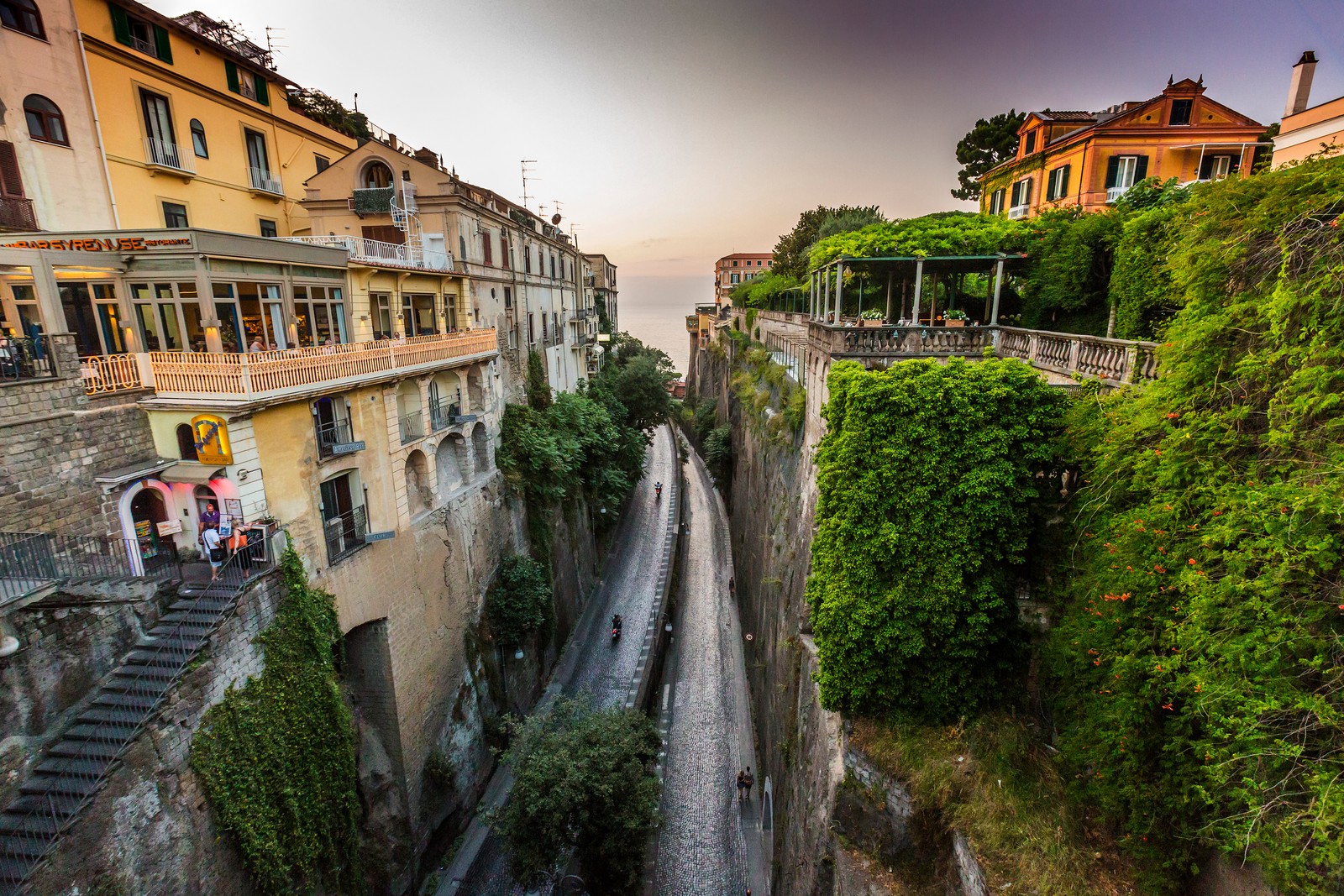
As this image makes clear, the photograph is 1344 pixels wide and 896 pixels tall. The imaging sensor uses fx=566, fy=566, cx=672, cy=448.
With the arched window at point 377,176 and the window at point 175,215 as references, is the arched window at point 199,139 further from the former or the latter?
the arched window at point 377,176

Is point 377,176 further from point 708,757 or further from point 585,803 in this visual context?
point 708,757

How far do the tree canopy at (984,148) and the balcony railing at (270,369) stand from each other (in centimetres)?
3273

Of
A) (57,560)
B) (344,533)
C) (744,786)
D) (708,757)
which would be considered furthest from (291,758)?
(708,757)

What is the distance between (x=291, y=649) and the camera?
11.7 metres

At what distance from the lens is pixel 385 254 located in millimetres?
19172

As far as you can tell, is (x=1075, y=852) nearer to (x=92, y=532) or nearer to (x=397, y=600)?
(x=397, y=600)

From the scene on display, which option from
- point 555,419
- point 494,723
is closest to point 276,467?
point 494,723

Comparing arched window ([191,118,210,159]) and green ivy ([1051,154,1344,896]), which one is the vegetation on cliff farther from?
arched window ([191,118,210,159])

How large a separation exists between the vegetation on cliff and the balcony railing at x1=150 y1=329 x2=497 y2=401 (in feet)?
33.6

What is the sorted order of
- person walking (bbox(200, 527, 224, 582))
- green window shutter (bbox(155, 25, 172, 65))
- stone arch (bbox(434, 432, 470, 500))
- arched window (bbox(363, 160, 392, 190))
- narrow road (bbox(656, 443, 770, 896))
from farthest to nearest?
arched window (bbox(363, 160, 392, 190)) → stone arch (bbox(434, 432, 470, 500)) → narrow road (bbox(656, 443, 770, 896)) → green window shutter (bbox(155, 25, 172, 65)) → person walking (bbox(200, 527, 224, 582))

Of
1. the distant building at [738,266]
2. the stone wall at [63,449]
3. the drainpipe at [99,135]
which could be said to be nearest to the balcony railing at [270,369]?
the stone wall at [63,449]

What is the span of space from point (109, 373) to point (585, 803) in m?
13.6

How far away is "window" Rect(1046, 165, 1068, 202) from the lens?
21.2m

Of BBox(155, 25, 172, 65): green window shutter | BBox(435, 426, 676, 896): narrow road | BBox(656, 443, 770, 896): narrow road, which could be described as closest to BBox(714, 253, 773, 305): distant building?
BBox(435, 426, 676, 896): narrow road
